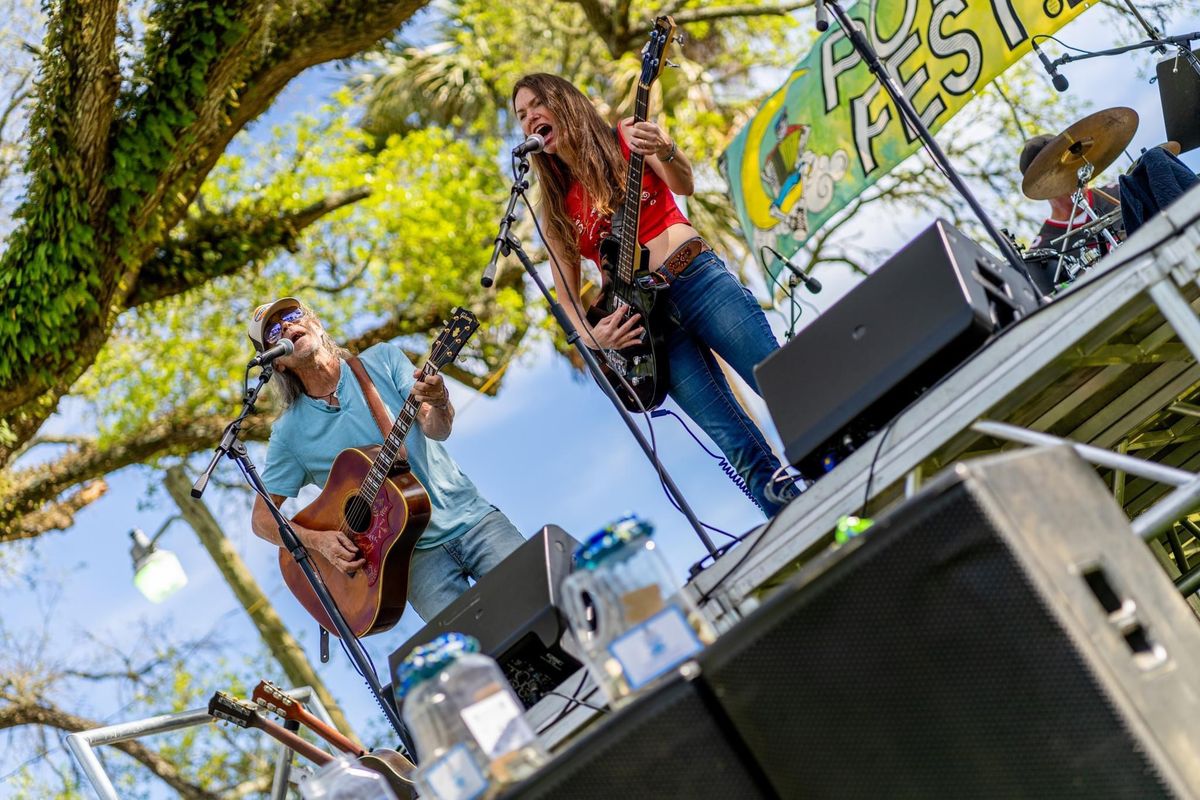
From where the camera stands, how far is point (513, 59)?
1324cm

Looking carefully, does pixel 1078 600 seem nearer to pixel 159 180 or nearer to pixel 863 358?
pixel 863 358

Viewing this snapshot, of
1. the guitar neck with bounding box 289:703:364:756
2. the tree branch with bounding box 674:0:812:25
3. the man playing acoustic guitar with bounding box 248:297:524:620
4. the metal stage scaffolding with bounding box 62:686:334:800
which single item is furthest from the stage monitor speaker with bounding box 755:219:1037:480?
the tree branch with bounding box 674:0:812:25

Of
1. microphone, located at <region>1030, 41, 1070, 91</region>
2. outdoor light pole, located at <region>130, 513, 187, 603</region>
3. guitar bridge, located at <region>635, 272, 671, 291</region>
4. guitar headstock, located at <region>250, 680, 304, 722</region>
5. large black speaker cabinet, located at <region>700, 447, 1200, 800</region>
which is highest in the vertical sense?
outdoor light pole, located at <region>130, 513, 187, 603</region>

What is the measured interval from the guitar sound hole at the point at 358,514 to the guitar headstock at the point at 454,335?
0.48m

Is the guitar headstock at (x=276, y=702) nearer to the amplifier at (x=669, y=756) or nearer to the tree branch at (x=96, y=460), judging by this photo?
the amplifier at (x=669, y=756)

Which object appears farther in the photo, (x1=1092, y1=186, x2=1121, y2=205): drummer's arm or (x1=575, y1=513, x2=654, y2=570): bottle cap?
(x1=1092, y1=186, x2=1121, y2=205): drummer's arm

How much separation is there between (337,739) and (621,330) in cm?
148

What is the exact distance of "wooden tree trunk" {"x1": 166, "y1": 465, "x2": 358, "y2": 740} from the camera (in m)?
10.0

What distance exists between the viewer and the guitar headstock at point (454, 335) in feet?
11.7

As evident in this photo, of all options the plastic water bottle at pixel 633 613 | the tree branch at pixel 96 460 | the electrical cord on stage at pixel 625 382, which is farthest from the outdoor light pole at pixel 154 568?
the plastic water bottle at pixel 633 613

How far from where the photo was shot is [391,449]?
3553 millimetres

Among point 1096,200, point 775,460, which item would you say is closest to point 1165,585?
point 775,460

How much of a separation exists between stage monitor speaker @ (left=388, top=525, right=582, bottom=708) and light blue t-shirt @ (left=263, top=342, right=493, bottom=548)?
2.53 feet

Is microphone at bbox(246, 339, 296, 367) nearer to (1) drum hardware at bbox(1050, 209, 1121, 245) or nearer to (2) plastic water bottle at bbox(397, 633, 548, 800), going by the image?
Result: (2) plastic water bottle at bbox(397, 633, 548, 800)
